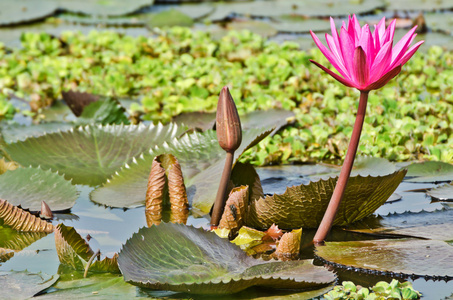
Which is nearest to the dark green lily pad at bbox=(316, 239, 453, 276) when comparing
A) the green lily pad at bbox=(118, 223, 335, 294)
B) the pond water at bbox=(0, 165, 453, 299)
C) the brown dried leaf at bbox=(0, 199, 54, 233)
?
the pond water at bbox=(0, 165, 453, 299)

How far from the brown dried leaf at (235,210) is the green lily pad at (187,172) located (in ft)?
0.78

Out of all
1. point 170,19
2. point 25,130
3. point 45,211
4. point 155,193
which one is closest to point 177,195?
point 155,193

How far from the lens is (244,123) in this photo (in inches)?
110

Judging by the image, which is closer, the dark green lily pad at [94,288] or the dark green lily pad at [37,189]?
the dark green lily pad at [94,288]

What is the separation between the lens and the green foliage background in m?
2.56

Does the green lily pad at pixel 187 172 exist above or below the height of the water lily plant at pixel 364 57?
below

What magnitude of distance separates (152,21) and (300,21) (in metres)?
1.43

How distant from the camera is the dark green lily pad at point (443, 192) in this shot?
192 cm

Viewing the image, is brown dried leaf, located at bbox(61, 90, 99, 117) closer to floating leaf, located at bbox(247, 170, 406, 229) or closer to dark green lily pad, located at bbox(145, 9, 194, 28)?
floating leaf, located at bbox(247, 170, 406, 229)

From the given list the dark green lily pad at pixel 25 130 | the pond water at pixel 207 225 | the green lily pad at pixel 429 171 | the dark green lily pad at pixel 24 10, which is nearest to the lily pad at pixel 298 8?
the dark green lily pad at pixel 24 10

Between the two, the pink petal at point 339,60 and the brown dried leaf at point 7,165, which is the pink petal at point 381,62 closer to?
the pink petal at point 339,60

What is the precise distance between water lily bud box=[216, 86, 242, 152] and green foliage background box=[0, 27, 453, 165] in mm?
914

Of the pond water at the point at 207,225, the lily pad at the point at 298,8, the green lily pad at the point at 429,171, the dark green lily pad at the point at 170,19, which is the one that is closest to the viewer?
the pond water at the point at 207,225

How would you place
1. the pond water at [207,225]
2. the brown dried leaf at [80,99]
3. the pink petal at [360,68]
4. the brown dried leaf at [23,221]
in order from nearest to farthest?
1. the pink petal at [360,68]
2. the pond water at [207,225]
3. the brown dried leaf at [23,221]
4. the brown dried leaf at [80,99]
